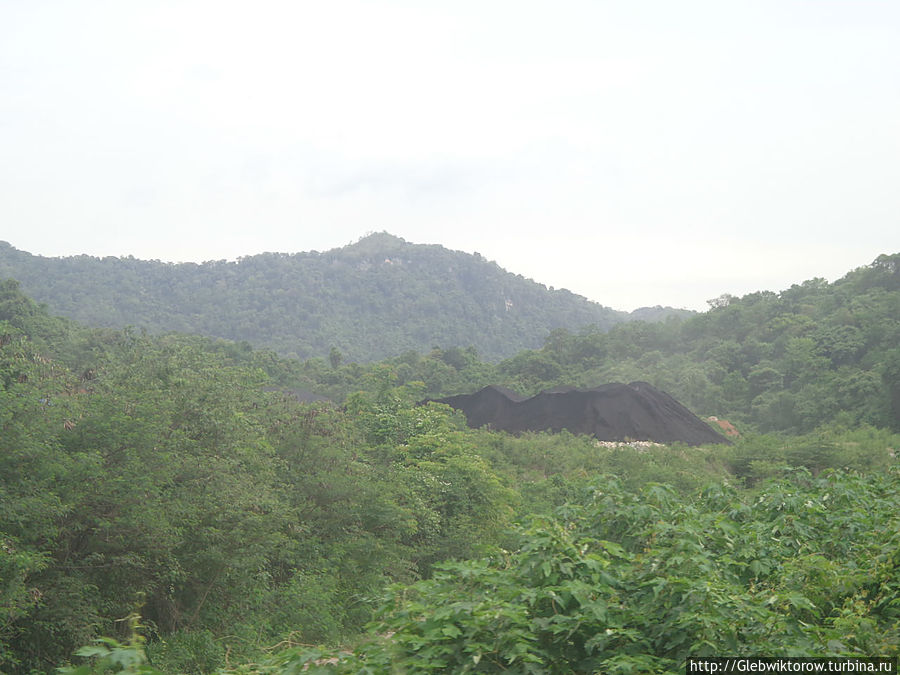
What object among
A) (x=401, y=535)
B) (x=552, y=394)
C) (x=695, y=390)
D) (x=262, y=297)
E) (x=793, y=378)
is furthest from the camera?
(x=262, y=297)

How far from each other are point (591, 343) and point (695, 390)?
10.7 m

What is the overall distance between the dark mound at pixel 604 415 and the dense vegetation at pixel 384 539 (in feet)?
17.6

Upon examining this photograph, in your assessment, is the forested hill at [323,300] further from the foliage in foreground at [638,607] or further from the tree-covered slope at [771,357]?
the foliage in foreground at [638,607]

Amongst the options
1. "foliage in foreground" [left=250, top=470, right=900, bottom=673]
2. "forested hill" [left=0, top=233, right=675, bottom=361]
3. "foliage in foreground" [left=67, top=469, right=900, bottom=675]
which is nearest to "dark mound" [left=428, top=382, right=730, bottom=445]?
Result: "foliage in foreground" [left=250, top=470, right=900, bottom=673]

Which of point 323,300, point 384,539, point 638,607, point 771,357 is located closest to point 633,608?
point 638,607

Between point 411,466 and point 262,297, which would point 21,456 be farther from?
point 262,297

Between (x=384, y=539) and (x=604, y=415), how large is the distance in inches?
741

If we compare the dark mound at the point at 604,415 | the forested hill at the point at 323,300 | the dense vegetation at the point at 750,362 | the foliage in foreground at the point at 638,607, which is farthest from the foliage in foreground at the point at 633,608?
the forested hill at the point at 323,300

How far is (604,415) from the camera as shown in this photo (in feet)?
99.1

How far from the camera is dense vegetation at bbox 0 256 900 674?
12.9ft

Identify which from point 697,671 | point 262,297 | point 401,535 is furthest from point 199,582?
point 262,297

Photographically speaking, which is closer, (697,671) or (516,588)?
(697,671)

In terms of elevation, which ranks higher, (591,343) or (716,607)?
(591,343)

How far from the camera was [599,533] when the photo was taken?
5914mm
